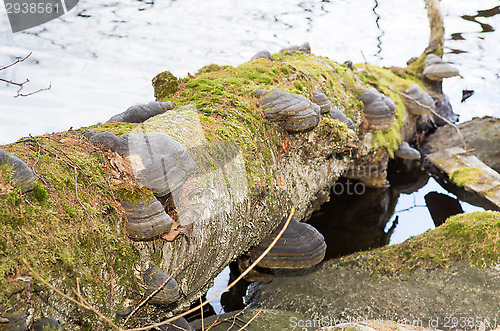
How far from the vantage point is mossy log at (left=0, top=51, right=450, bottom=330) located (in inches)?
84.4

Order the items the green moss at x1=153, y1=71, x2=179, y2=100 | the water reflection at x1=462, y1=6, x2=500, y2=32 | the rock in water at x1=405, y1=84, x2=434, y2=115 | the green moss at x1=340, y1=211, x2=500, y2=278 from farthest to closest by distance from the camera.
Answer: the water reflection at x1=462, y1=6, x2=500, y2=32, the rock in water at x1=405, y1=84, x2=434, y2=115, the green moss at x1=340, y1=211, x2=500, y2=278, the green moss at x1=153, y1=71, x2=179, y2=100

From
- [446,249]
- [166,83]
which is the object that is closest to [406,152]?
[446,249]

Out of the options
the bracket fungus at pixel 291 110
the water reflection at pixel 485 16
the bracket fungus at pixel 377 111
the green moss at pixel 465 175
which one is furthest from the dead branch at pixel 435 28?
the bracket fungus at pixel 291 110

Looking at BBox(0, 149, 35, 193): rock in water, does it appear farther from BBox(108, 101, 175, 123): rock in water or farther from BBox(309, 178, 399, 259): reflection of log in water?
BBox(309, 178, 399, 259): reflection of log in water

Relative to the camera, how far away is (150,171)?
103 inches

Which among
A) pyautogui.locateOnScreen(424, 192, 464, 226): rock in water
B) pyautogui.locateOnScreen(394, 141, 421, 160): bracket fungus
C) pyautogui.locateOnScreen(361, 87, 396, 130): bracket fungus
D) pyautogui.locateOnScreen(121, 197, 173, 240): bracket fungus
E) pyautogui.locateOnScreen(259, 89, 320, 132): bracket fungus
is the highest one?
pyautogui.locateOnScreen(121, 197, 173, 240): bracket fungus

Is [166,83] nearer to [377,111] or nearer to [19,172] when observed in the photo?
[19,172]

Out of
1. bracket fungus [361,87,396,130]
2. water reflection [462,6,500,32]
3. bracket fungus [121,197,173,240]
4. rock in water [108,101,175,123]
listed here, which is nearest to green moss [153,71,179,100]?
rock in water [108,101,175,123]

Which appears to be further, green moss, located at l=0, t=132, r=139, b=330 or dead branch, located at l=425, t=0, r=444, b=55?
dead branch, located at l=425, t=0, r=444, b=55

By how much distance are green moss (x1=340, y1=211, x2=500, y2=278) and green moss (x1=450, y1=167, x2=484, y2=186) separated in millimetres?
3728

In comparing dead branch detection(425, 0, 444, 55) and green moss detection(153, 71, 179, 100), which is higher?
green moss detection(153, 71, 179, 100)

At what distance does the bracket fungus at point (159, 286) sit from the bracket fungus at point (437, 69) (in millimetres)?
10158

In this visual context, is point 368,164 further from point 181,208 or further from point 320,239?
point 181,208

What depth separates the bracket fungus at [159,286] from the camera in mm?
2660
